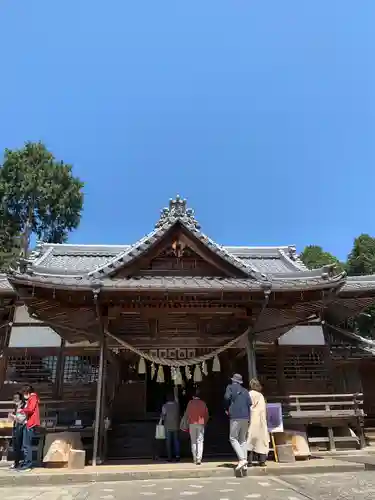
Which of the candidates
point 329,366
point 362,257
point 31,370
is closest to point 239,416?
point 329,366

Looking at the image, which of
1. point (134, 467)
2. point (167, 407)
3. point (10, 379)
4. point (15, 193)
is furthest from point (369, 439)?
point (15, 193)

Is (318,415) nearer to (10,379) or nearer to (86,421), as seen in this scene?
(86,421)

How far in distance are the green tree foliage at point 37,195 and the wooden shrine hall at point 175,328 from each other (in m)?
21.7

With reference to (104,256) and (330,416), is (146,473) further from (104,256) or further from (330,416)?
(104,256)

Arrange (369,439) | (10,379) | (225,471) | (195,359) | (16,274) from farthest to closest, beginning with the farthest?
(369,439)
(10,379)
(195,359)
(16,274)
(225,471)

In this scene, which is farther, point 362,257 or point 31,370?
point 362,257

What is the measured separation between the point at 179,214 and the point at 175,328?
3273mm

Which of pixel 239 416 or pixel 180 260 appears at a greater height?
pixel 180 260

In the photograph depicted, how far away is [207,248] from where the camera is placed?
36.1 ft

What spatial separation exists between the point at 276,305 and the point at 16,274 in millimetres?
6519

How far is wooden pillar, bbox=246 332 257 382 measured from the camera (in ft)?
32.5

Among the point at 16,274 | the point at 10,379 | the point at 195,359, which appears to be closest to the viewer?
the point at 16,274

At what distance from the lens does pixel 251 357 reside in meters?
10.1

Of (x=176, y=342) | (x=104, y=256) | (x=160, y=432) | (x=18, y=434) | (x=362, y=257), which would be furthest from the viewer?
(x=362, y=257)
